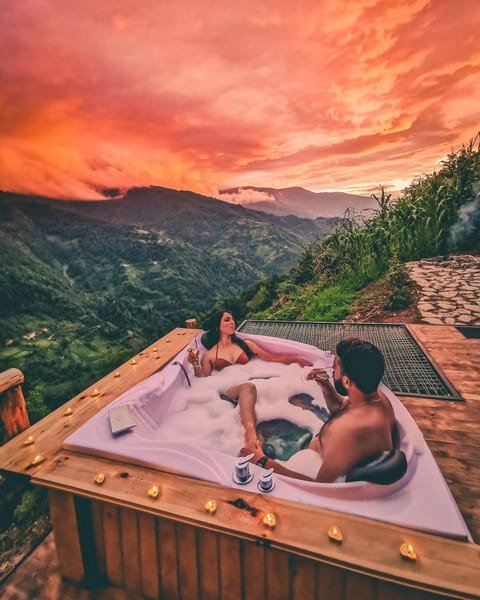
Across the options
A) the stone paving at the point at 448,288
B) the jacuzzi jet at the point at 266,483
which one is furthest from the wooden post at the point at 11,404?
the stone paving at the point at 448,288

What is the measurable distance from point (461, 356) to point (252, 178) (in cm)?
1433

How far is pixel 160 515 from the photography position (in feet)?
3.43

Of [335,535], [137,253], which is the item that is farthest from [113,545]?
[137,253]

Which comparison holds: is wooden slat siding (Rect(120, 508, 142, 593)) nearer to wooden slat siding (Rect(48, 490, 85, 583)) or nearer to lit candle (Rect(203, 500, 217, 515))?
wooden slat siding (Rect(48, 490, 85, 583))

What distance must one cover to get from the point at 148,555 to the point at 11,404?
4.89 feet

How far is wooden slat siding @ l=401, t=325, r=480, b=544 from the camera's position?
1.28 metres

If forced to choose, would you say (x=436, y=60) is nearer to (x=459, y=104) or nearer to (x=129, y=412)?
(x=459, y=104)

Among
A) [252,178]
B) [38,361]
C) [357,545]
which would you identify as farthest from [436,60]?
[38,361]

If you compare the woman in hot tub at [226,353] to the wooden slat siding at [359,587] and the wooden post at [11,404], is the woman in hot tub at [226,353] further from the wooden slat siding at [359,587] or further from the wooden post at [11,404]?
the wooden slat siding at [359,587]

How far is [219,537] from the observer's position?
1.03m

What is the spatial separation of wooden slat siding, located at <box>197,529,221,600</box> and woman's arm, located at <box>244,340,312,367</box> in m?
1.60

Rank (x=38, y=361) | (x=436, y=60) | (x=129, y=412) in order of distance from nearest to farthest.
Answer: (x=129, y=412) < (x=436, y=60) < (x=38, y=361)

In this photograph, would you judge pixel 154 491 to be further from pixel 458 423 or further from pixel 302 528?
pixel 458 423

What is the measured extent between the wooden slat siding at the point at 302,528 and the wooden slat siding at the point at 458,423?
0.37 meters
